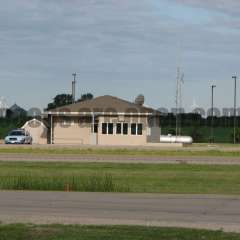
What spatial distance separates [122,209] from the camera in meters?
16.3

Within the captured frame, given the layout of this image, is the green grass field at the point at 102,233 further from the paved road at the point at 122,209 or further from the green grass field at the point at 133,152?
the green grass field at the point at 133,152

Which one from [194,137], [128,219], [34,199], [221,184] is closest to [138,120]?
[194,137]

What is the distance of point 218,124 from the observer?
105000 mm

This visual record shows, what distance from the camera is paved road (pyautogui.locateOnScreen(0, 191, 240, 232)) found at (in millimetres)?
13977

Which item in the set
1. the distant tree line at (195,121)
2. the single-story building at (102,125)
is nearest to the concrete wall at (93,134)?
the single-story building at (102,125)

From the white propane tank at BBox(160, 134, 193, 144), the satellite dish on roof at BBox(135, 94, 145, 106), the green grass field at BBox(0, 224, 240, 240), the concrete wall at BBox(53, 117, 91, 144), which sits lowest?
the green grass field at BBox(0, 224, 240, 240)

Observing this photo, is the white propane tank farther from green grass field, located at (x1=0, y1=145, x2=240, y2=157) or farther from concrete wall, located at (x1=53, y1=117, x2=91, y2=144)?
green grass field, located at (x1=0, y1=145, x2=240, y2=157)

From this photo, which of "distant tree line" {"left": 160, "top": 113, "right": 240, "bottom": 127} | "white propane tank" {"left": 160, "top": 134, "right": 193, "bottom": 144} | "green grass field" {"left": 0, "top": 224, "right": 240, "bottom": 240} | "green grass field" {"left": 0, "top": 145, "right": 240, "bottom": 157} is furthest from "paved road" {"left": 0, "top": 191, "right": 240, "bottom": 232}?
"distant tree line" {"left": 160, "top": 113, "right": 240, "bottom": 127}

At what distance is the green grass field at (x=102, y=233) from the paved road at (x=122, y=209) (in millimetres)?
1020

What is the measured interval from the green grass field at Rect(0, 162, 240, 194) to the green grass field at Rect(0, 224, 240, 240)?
30.5 ft

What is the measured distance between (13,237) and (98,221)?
9.85 feet

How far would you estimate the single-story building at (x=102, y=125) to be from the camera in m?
67.2

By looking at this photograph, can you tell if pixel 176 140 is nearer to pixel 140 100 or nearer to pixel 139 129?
pixel 139 129

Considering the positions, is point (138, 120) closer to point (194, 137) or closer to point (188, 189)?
point (194, 137)
